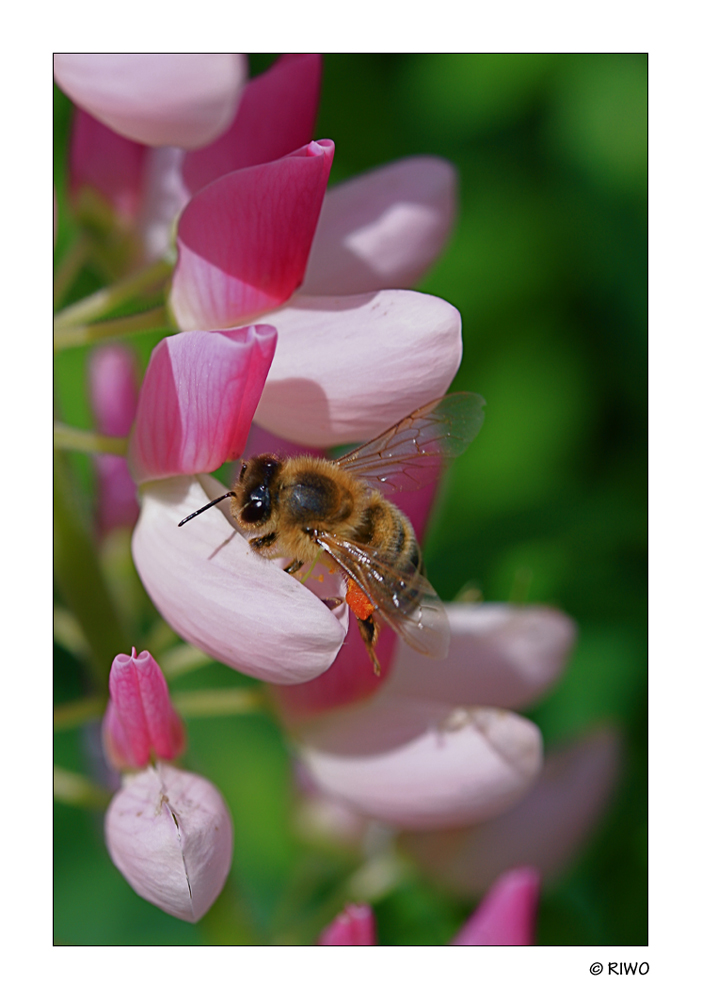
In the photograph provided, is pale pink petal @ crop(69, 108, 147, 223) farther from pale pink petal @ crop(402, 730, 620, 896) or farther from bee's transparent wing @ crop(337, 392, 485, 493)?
pale pink petal @ crop(402, 730, 620, 896)

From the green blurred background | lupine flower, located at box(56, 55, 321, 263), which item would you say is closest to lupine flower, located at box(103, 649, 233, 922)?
lupine flower, located at box(56, 55, 321, 263)

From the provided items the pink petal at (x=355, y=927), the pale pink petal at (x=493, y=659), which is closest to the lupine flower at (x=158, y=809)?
the pink petal at (x=355, y=927)

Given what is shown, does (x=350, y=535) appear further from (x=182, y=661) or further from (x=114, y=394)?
(x=114, y=394)

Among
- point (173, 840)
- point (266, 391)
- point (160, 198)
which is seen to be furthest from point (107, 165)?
point (173, 840)
